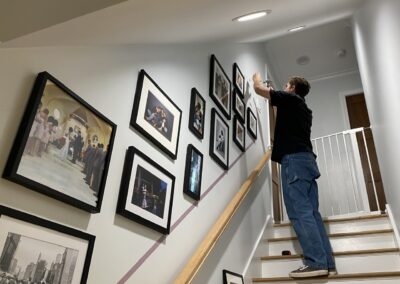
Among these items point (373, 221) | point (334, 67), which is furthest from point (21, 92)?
point (334, 67)

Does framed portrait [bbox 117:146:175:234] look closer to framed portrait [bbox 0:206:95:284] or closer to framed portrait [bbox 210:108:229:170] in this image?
framed portrait [bbox 0:206:95:284]

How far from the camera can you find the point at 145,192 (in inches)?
67.0

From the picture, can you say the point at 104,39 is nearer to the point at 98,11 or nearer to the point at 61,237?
the point at 98,11

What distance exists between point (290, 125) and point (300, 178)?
1.49ft

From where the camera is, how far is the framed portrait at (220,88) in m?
2.84

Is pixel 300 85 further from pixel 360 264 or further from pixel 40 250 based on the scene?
pixel 40 250

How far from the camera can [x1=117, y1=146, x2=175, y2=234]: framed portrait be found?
157 centimetres

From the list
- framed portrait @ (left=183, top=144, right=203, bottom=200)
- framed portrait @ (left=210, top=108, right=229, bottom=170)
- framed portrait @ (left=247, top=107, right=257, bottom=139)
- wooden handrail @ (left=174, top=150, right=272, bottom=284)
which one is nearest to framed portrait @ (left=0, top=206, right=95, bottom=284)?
wooden handrail @ (left=174, top=150, right=272, bottom=284)

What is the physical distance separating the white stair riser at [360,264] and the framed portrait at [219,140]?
0.96 meters

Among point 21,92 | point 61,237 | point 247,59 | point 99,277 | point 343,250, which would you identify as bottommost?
point 99,277

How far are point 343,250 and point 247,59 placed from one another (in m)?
2.30

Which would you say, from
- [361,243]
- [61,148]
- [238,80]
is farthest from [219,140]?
[61,148]

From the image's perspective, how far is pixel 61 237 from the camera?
1.20 meters

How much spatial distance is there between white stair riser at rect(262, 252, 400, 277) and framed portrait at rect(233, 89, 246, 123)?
4.43 feet
